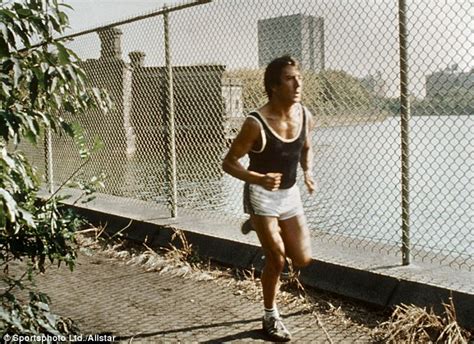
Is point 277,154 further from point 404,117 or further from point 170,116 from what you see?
point 170,116

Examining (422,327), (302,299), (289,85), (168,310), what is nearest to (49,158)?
(168,310)

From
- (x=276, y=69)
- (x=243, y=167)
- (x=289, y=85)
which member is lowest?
(x=243, y=167)

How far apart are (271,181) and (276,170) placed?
0.72 feet

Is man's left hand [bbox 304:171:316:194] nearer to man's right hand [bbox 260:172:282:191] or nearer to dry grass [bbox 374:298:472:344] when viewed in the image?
man's right hand [bbox 260:172:282:191]

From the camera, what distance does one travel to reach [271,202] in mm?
3441

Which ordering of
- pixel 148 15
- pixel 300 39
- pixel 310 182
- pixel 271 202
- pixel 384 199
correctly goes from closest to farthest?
pixel 271 202, pixel 310 182, pixel 300 39, pixel 148 15, pixel 384 199

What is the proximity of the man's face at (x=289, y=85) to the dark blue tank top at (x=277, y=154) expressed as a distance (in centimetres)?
20

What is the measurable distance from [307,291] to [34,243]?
222cm

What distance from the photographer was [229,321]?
3826 mm

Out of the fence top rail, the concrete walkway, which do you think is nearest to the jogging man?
the concrete walkway

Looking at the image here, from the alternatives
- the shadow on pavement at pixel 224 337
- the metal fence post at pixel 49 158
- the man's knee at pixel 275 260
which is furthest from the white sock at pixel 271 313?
the metal fence post at pixel 49 158

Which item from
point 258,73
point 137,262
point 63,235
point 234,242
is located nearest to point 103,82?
point 258,73

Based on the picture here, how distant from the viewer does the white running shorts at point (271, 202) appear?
11.3ft

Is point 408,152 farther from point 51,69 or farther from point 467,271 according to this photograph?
point 51,69
